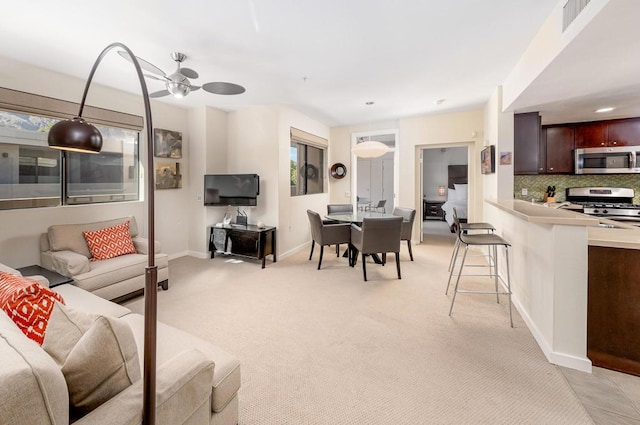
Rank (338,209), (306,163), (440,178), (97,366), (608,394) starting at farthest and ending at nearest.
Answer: (440,178) < (306,163) < (338,209) < (608,394) < (97,366)

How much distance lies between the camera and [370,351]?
7.06 ft

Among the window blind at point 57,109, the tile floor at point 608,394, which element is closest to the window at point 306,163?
the window blind at point 57,109

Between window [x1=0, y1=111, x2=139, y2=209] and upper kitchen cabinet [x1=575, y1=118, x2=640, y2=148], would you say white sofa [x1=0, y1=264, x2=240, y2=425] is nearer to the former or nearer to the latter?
window [x1=0, y1=111, x2=139, y2=209]

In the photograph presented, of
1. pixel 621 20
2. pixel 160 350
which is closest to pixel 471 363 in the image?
pixel 160 350

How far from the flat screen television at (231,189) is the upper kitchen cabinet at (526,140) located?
12.3ft

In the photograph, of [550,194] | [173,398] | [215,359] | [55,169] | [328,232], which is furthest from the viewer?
[550,194]

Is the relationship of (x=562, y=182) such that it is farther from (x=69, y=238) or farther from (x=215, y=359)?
(x=69, y=238)

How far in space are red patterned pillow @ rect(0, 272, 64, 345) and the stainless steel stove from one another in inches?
238

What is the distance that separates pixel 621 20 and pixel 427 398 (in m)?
2.58

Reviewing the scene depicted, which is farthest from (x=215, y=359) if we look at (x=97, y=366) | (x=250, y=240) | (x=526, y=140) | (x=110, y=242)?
(x=526, y=140)

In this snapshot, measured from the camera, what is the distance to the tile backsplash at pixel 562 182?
4.52 meters

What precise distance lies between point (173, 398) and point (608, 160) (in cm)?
607

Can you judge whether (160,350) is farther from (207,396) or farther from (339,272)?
(339,272)

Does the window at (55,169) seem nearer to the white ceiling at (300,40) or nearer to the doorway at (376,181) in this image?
the white ceiling at (300,40)
